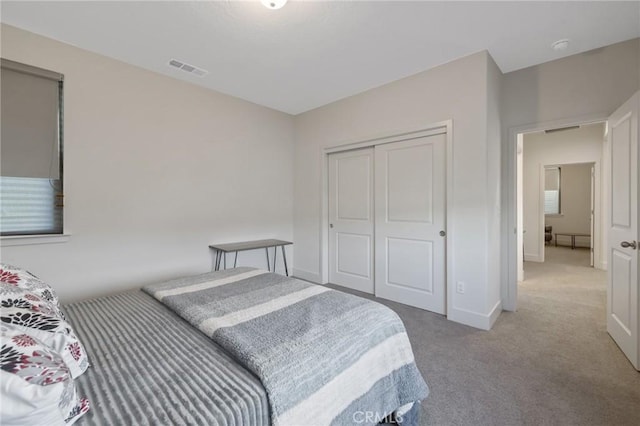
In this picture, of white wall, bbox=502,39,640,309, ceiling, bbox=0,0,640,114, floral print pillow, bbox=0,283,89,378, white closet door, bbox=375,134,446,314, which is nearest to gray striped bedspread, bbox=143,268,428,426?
floral print pillow, bbox=0,283,89,378

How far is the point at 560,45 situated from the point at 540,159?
4160mm

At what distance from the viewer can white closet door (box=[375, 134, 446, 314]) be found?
2959 millimetres

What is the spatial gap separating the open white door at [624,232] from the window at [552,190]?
21.7ft

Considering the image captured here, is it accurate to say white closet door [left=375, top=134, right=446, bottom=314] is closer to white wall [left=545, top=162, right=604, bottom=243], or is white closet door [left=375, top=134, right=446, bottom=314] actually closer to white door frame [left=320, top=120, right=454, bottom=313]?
white door frame [left=320, top=120, right=454, bottom=313]

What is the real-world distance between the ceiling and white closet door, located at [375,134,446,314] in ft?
3.00

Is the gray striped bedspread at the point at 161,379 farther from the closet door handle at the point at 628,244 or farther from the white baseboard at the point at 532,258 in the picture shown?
the white baseboard at the point at 532,258

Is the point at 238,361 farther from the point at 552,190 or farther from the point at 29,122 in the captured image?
the point at 552,190

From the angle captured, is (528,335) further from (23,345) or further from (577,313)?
(23,345)

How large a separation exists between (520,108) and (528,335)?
233 cm

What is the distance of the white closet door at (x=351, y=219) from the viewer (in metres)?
3.63

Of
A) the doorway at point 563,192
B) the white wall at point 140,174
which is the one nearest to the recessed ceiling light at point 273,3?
the white wall at point 140,174

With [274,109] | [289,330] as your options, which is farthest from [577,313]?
[274,109]

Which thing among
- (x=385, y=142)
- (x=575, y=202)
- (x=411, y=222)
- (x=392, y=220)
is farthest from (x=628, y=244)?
(x=575, y=202)

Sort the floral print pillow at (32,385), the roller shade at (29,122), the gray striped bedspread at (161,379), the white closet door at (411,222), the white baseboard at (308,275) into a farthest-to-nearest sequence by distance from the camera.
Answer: the white baseboard at (308,275) → the white closet door at (411,222) → the roller shade at (29,122) → the gray striped bedspread at (161,379) → the floral print pillow at (32,385)
